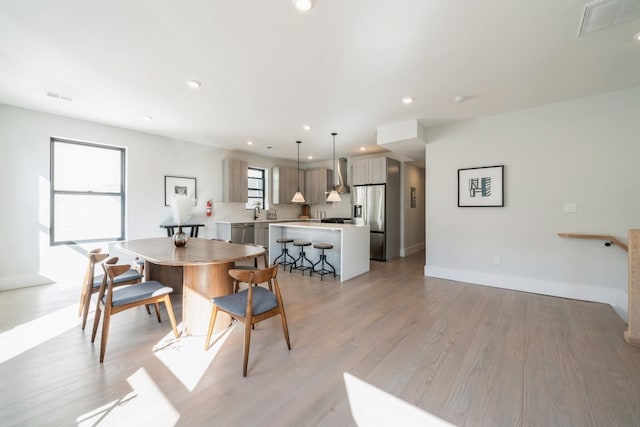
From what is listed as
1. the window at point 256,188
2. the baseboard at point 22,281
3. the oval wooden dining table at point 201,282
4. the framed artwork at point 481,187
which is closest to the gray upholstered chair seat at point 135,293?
the oval wooden dining table at point 201,282

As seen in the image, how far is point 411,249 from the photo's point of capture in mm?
7180

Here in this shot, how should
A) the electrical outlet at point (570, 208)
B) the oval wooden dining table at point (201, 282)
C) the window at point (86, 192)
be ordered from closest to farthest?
the oval wooden dining table at point (201, 282) < the electrical outlet at point (570, 208) < the window at point (86, 192)

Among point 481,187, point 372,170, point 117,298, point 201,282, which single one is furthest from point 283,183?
point 117,298

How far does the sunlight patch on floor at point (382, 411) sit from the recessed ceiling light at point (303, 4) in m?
2.78

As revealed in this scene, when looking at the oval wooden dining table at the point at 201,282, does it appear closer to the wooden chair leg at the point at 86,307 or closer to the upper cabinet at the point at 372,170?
the wooden chair leg at the point at 86,307

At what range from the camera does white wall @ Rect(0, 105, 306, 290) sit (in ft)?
12.5

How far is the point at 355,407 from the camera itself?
1.61 meters

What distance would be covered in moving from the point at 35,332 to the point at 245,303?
229 centimetres

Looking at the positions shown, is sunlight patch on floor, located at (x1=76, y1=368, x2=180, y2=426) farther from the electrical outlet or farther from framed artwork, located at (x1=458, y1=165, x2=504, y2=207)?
the electrical outlet

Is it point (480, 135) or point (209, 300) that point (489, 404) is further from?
point (480, 135)

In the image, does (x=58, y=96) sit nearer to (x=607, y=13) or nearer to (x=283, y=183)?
(x=283, y=183)

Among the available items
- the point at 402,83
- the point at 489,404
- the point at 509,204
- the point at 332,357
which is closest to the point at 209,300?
the point at 332,357

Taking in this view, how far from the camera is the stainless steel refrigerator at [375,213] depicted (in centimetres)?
607

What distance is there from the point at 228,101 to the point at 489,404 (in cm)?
421
